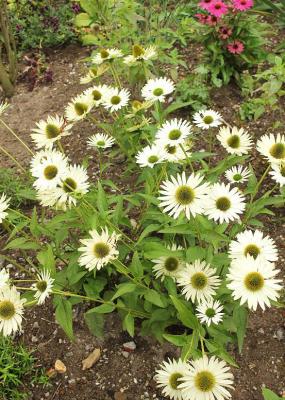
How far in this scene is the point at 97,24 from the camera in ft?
10.9

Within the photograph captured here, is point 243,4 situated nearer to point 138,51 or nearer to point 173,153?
point 138,51

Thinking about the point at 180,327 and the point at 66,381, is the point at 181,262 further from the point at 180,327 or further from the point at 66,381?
the point at 66,381

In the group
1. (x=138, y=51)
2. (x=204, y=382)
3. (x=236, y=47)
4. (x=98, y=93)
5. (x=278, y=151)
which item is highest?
(x=236, y=47)

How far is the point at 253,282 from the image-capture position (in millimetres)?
1455

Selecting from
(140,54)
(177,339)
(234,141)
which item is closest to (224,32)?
(140,54)

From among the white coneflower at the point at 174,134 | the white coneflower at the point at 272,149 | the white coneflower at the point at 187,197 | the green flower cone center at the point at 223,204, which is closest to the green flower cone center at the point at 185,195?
the white coneflower at the point at 187,197

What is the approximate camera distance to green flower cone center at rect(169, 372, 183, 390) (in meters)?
1.57

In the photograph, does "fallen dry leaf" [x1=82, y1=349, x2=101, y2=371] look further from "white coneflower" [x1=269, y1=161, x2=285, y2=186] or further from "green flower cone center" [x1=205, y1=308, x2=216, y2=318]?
"white coneflower" [x1=269, y1=161, x2=285, y2=186]

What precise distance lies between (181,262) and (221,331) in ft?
1.01

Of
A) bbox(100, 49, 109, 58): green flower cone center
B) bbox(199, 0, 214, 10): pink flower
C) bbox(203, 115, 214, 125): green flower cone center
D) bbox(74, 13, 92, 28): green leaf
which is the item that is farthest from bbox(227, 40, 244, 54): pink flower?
bbox(203, 115, 214, 125): green flower cone center

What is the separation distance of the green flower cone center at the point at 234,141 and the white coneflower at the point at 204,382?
0.87m

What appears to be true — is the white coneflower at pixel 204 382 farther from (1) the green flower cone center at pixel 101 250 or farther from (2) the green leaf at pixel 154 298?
(1) the green flower cone center at pixel 101 250

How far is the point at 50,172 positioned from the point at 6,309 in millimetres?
498

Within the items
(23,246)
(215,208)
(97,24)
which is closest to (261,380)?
(215,208)
